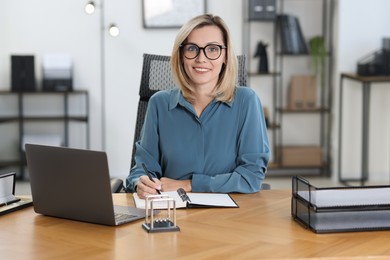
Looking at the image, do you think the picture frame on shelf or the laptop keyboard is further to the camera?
the picture frame on shelf

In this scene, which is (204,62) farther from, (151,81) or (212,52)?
(151,81)

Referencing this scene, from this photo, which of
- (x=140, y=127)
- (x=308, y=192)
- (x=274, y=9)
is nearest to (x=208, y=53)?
(x=140, y=127)

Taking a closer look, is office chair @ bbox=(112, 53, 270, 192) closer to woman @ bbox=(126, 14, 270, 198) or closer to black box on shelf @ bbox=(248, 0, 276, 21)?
woman @ bbox=(126, 14, 270, 198)

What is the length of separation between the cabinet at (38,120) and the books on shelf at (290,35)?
65.7 inches

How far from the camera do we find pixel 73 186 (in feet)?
7.59

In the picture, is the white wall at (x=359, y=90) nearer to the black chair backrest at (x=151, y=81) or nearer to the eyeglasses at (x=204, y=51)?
the black chair backrest at (x=151, y=81)

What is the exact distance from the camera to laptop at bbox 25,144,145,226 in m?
2.24

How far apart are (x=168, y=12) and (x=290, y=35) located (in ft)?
3.32

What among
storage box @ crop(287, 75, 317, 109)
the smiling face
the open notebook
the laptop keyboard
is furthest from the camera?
storage box @ crop(287, 75, 317, 109)

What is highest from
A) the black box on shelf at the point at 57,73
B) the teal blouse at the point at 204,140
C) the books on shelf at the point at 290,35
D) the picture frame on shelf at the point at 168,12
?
the picture frame on shelf at the point at 168,12

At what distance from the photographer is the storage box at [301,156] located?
645 cm

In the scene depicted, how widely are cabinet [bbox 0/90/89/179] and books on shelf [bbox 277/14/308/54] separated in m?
1.67

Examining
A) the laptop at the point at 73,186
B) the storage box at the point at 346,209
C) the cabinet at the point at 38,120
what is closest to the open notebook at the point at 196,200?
the laptop at the point at 73,186

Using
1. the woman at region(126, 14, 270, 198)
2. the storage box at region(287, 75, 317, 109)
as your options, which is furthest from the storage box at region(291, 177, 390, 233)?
the storage box at region(287, 75, 317, 109)
